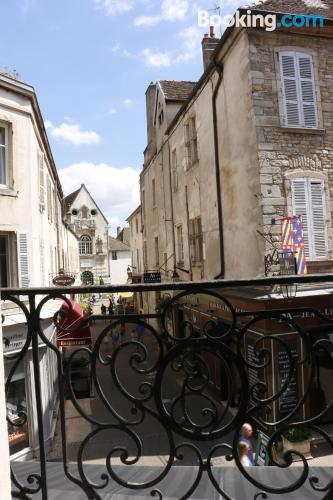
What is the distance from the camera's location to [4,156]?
42.1 ft

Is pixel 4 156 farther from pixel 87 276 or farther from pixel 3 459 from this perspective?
pixel 87 276

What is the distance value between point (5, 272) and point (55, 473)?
11.9 metres

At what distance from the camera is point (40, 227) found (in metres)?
15.3

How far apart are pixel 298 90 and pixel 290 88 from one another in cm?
25

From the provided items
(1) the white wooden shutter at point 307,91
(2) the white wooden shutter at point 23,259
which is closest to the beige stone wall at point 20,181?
(2) the white wooden shutter at point 23,259

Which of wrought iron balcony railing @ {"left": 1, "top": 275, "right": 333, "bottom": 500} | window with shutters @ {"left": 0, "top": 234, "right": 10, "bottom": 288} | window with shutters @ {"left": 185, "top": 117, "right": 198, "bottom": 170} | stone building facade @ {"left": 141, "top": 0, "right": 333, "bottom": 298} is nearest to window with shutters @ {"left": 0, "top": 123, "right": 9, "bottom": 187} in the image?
window with shutters @ {"left": 0, "top": 234, "right": 10, "bottom": 288}

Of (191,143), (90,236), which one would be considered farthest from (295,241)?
(90,236)

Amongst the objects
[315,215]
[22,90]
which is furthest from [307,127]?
[22,90]

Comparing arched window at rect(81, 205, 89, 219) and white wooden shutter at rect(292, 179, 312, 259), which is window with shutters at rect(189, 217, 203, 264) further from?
arched window at rect(81, 205, 89, 219)

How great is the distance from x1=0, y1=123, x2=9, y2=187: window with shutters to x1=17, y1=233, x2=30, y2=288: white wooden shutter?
1.76m

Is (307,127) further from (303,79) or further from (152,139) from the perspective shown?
(152,139)

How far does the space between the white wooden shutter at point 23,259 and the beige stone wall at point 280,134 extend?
24.7 feet

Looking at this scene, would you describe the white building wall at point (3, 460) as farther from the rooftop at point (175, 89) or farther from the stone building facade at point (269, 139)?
the rooftop at point (175, 89)

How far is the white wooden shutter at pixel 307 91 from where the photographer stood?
466 inches
